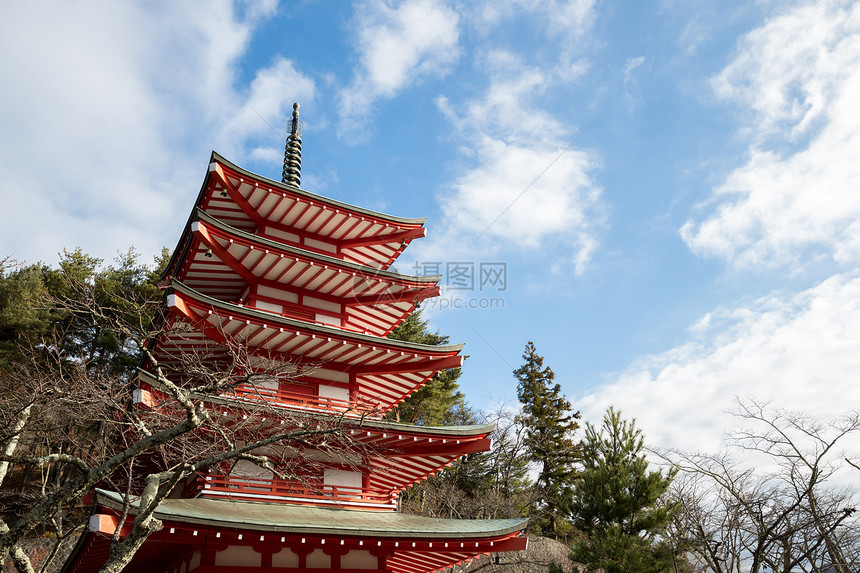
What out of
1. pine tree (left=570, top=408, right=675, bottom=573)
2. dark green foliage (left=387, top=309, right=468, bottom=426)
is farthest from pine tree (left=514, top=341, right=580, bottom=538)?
pine tree (left=570, top=408, right=675, bottom=573)

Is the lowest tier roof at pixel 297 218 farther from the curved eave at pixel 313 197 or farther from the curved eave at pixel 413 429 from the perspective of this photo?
the curved eave at pixel 413 429

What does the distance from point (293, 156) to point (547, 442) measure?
26.1 meters

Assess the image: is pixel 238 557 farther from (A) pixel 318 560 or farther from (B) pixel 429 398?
(B) pixel 429 398

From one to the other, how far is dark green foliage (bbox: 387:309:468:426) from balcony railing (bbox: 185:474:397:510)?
692 inches

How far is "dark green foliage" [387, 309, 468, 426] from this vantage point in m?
32.2

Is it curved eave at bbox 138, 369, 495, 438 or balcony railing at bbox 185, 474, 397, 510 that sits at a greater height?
curved eave at bbox 138, 369, 495, 438

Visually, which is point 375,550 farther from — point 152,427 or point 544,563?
point 544,563

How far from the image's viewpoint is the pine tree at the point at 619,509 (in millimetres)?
15266

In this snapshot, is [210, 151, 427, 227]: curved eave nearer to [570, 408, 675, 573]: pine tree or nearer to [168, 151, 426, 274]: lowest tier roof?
[168, 151, 426, 274]: lowest tier roof

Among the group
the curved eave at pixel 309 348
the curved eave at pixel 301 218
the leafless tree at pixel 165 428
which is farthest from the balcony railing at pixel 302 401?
the curved eave at pixel 301 218

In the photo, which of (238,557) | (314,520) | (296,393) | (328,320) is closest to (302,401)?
(296,393)

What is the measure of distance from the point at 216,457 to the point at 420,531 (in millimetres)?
4865

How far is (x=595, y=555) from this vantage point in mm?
15664

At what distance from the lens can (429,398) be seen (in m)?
32.8
